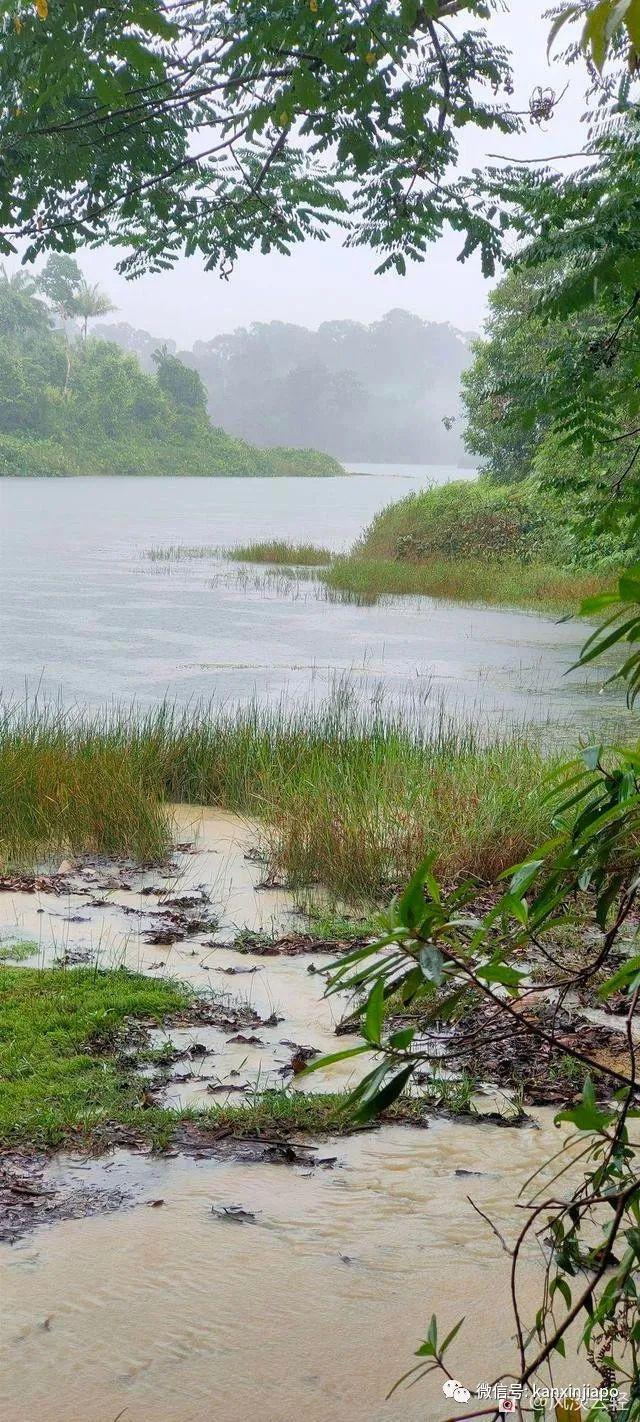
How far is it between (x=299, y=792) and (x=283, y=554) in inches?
792

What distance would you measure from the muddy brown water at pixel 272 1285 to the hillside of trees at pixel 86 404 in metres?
66.1

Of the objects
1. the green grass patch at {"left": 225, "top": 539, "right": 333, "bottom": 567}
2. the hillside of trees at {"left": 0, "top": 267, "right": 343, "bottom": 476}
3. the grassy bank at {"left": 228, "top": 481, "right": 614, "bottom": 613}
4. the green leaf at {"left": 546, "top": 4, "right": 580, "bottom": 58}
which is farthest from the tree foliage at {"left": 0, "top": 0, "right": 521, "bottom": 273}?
the hillside of trees at {"left": 0, "top": 267, "right": 343, "bottom": 476}

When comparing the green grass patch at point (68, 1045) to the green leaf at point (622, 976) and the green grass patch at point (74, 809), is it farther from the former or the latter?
the green leaf at point (622, 976)

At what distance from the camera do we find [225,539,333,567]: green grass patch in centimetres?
2516

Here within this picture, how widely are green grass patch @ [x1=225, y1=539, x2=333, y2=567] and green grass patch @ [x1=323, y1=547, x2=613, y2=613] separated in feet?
6.11

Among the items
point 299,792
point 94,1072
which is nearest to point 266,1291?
point 94,1072

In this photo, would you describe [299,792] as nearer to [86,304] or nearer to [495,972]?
[495,972]

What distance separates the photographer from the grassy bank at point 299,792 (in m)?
5.28

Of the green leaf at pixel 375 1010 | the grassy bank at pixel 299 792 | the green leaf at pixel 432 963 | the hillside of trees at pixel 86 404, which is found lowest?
the grassy bank at pixel 299 792

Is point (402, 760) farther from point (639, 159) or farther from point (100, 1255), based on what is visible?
Answer: point (100, 1255)

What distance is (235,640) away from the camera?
51.1 feet

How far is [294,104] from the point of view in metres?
3.23

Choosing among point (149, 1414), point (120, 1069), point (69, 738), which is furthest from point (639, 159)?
point (69, 738)

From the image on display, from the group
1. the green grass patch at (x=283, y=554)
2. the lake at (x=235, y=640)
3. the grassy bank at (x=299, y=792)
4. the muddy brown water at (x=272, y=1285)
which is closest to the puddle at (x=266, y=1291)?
the muddy brown water at (x=272, y=1285)
